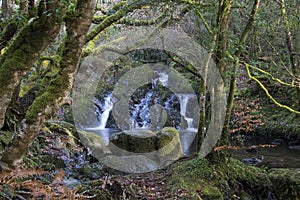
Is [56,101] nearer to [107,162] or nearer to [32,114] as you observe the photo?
[32,114]

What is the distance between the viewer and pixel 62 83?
117 inches

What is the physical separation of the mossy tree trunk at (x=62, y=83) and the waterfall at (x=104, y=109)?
13287 mm

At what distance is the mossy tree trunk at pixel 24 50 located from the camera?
2.93 metres

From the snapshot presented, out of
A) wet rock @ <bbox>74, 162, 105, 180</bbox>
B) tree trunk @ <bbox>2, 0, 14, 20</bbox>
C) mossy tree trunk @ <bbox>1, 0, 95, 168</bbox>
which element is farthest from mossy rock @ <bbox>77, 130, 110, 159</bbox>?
mossy tree trunk @ <bbox>1, 0, 95, 168</bbox>

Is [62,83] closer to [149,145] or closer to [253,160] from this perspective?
[149,145]

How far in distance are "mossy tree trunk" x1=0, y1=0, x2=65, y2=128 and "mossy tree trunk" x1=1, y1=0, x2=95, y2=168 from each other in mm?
200

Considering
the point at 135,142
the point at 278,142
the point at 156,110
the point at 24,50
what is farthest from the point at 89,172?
the point at 156,110

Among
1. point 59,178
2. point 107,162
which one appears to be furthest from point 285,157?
point 59,178

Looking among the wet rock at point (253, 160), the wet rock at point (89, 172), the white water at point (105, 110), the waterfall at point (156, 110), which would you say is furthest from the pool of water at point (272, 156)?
the white water at point (105, 110)

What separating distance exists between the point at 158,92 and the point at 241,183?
12800mm

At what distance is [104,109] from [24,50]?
14.1 m

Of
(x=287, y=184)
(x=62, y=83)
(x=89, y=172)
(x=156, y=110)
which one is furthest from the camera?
(x=156, y=110)

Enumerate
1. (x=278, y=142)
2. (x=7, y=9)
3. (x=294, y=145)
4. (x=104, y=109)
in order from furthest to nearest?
(x=104, y=109) → (x=278, y=142) → (x=294, y=145) → (x=7, y=9)

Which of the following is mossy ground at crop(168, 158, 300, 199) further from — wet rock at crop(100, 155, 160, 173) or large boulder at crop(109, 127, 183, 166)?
large boulder at crop(109, 127, 183, 166)
